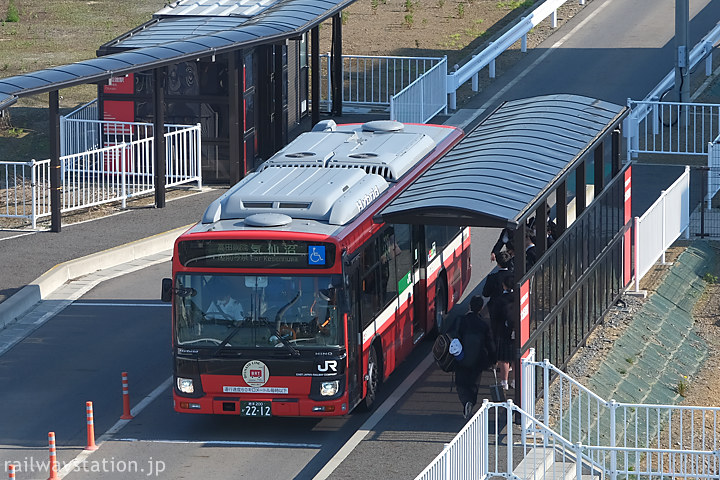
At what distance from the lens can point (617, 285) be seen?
66.3ft

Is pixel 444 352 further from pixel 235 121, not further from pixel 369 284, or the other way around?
pixel 235 121

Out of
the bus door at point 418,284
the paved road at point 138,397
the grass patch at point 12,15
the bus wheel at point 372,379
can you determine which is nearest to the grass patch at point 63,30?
the grass patch at point 12,15

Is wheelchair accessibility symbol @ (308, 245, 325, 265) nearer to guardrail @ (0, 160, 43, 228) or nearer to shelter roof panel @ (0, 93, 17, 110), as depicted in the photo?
shelter roof panel @ (0, 93, 17, 110)

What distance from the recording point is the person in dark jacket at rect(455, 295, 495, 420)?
51.7 feet

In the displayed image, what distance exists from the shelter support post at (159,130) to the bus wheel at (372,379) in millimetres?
10003

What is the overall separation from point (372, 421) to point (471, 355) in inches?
53.0

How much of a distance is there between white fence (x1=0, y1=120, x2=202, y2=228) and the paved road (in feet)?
2.62

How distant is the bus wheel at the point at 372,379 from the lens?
16031 millimetres

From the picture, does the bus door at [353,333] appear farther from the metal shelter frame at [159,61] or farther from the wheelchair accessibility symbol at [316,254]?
the metal shelter frame at [159,61]

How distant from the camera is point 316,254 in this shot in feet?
48.9

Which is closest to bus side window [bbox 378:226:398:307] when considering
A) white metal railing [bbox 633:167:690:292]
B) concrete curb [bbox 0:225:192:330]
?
white metal railing [bbox 633:167:690:292]

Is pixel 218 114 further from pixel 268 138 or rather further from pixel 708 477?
Result: pixel 708 477

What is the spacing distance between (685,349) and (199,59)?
1061 cm

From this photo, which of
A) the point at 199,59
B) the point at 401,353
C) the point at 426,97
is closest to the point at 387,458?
the point at 401,353
